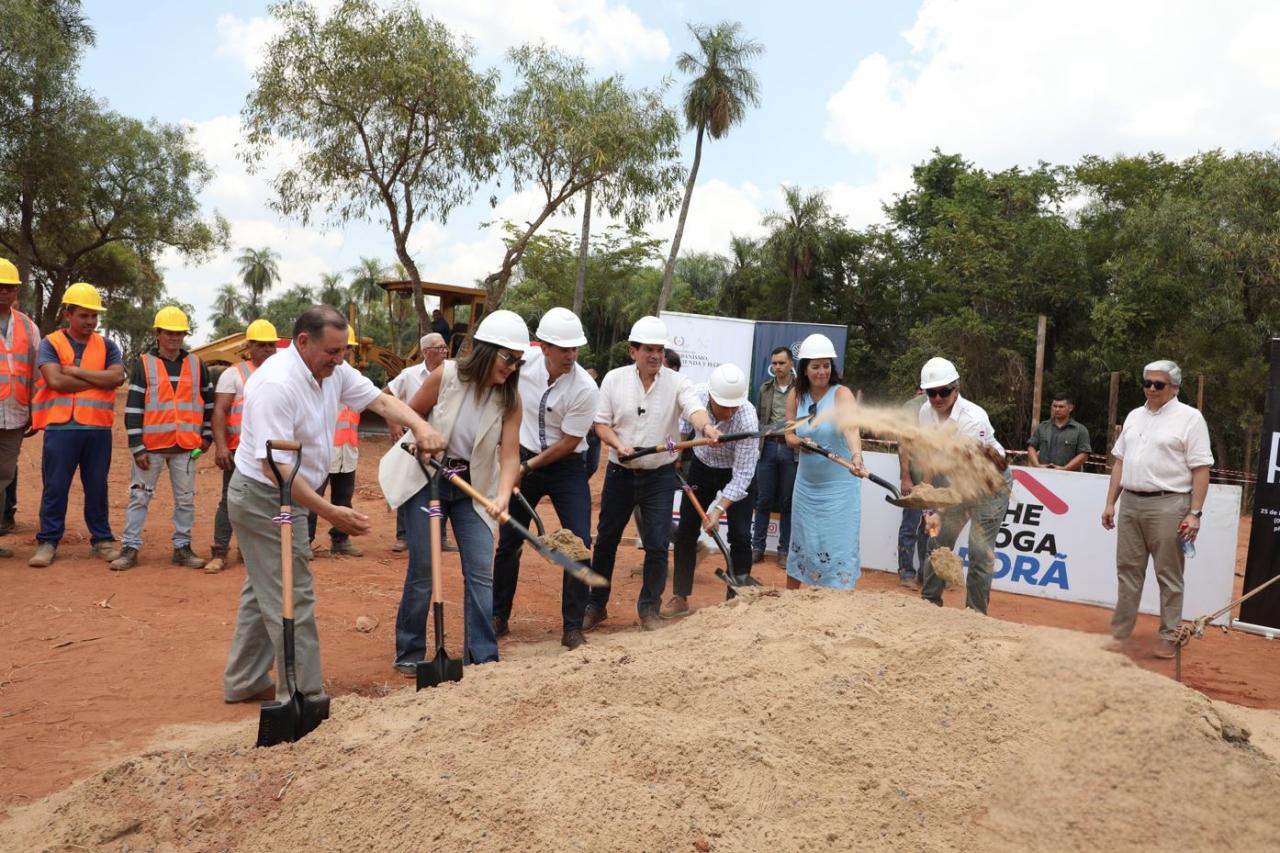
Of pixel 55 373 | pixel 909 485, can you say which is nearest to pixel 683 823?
pixel 909 485

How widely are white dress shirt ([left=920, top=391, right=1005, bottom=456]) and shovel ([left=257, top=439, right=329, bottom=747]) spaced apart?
3.79m

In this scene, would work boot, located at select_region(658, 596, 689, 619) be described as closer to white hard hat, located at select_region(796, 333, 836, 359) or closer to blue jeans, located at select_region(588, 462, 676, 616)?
blue jeans, located at select_region(588, 462, 676, 616)

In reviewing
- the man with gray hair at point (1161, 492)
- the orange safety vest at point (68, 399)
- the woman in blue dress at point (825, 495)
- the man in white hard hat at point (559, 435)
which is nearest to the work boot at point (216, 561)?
the orange safety vest at point (68, 399)

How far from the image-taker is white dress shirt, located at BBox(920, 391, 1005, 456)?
573 cm

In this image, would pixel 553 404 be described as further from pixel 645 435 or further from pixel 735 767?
pixel 735 767

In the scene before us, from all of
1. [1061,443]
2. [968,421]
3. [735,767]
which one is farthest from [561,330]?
[1061,443]

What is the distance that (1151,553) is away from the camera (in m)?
5.91

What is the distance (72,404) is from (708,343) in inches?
222

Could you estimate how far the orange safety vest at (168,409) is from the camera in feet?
21.4

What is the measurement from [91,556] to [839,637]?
5548 millimetres

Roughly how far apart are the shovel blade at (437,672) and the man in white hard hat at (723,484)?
7.75 ft

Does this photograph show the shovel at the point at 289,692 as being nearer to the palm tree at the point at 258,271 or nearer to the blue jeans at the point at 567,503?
the blue jeans at the point at 567,503

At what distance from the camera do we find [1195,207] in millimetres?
22484

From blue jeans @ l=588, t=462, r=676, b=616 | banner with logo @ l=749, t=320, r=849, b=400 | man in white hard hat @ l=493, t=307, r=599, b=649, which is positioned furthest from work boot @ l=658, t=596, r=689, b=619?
banner with logo @ l=749, t=320, r=849, b=400
